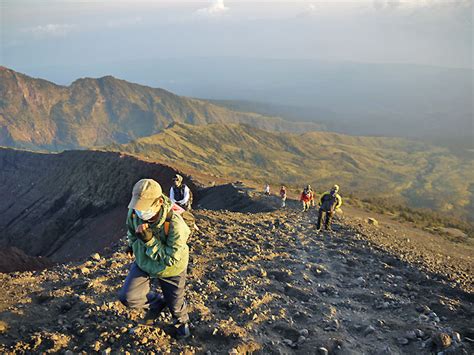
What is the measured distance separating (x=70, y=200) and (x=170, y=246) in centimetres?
4441

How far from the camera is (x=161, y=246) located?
16.7 feet

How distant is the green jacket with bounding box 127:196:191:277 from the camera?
504 cm

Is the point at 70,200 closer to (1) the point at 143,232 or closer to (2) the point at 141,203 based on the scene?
(1) the point at 143,232

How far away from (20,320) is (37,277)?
2.87m

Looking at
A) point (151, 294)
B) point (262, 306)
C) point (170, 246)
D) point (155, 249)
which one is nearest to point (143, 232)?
point (155, 249)

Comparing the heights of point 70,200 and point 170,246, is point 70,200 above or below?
below

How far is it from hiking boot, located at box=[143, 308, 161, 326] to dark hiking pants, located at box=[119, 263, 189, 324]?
4 cm

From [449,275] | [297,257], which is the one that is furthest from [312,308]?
[449,275]

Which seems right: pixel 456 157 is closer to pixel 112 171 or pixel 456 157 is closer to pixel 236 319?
pixel 112 171

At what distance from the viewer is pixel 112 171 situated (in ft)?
140

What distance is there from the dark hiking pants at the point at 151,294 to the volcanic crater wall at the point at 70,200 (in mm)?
27058

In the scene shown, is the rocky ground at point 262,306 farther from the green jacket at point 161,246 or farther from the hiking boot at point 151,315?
the green jacket at point 161,246

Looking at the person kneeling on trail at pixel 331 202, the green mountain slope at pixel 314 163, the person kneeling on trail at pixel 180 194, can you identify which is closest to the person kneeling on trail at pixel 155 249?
the person kneeling on trail at pixel 180 194

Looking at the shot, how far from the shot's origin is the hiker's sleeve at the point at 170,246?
5051 mm
